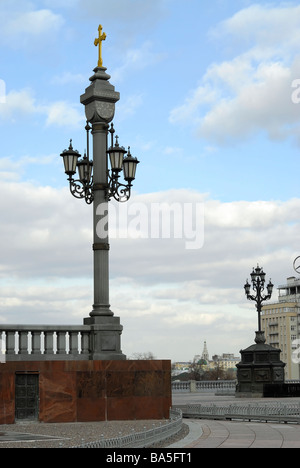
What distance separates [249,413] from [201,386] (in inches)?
1409

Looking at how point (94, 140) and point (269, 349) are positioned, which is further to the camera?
point (269, 349)

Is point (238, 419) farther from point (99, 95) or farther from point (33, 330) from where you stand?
point (99, 95)

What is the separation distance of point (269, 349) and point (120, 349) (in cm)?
2350

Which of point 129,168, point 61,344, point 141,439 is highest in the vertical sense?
point 129,168

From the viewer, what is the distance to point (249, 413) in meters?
26.6

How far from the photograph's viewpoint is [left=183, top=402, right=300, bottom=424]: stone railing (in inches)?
985

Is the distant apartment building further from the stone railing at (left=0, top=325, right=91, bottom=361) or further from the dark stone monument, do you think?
the stone railing at (left=0, top=325, right=91, bottom=361)

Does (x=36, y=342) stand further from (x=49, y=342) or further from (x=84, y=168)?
(x=84, y=168)

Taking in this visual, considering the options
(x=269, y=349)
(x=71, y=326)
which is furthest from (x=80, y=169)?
(x=269, y=349)

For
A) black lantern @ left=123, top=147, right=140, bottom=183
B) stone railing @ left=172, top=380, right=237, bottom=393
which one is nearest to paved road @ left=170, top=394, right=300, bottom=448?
black lantern @ left=123, top=147, right=140, bottom=183

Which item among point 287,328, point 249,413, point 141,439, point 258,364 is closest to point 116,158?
point 249,413

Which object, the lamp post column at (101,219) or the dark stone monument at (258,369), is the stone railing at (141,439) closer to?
the lamp post column at (101,219)

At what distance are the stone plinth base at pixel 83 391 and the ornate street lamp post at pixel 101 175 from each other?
0.95 meters
